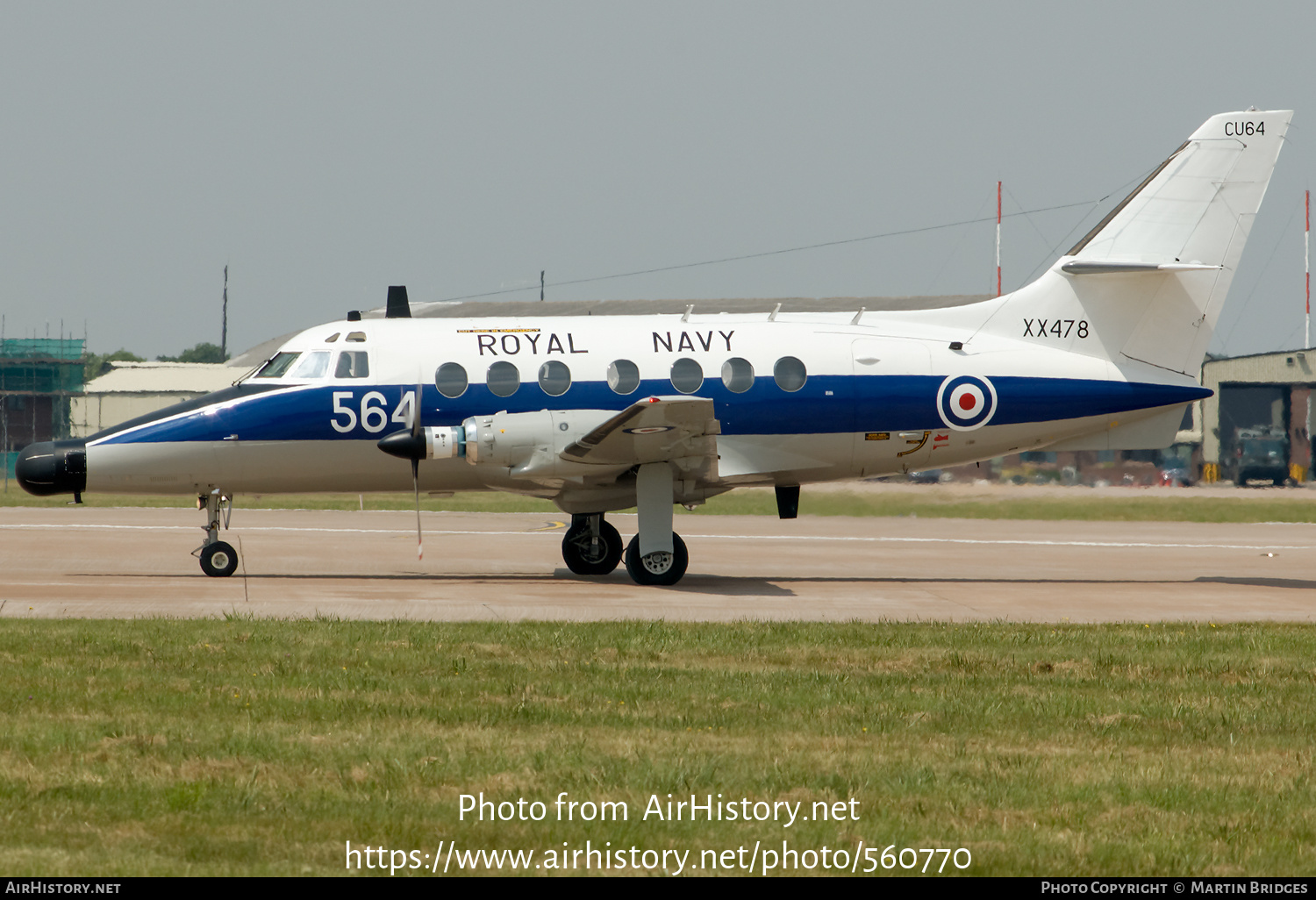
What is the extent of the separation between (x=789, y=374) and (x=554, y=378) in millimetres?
3484

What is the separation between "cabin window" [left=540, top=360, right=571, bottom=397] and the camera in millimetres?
18328

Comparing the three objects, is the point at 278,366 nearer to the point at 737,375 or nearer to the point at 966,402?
the point at 737,375

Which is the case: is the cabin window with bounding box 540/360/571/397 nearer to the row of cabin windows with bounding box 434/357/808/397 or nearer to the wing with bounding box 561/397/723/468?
the row of cabin windows with bounding box 434/357/808/397

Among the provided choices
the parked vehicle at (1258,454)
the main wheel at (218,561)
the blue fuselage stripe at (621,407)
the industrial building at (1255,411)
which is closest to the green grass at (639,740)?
the main wheel at (218,561)

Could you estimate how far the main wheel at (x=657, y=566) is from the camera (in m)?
18.0

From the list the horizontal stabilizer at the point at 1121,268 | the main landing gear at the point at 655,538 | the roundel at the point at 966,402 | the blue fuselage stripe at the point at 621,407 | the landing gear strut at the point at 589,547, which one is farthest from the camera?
the landing gear strut at the point at 589,547

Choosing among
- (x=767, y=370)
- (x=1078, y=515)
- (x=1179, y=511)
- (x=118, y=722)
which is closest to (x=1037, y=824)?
(x=118, y=722)

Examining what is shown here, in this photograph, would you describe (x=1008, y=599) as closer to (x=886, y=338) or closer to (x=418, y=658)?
(x=886, y=338)

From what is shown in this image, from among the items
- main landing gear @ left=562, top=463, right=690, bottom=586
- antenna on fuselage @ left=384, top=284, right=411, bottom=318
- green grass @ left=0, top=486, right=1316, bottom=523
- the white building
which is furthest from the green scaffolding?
main landing gear @ left=562, top=463, right=690, bottom=586

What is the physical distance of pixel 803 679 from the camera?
10.8 m

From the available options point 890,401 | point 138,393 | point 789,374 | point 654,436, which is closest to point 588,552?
point 654,436

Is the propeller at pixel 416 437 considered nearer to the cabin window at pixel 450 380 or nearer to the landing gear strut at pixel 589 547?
the cabin window at pixel 450 380

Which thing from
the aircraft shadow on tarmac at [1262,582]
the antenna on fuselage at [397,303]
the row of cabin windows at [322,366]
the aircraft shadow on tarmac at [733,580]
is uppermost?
the antenna on fuselage at [397,303]

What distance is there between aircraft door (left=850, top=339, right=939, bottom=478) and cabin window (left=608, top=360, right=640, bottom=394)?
331 centimetres
